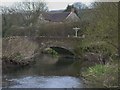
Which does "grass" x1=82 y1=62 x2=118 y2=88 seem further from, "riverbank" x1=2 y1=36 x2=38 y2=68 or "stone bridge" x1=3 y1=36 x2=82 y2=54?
"stone bridge" x1=3 y1=36 x2=82 y2=54

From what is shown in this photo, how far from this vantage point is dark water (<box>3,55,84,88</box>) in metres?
12.0

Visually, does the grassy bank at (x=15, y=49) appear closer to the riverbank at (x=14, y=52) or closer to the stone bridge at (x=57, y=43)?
the riverbank at (x=14, y=52)

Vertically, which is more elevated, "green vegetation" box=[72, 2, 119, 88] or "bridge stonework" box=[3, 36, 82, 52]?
"green vegetation" box=[72, 2, 119, 88]

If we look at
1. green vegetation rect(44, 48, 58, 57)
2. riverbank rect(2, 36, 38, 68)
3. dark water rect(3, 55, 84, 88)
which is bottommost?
green vegetation rect(44, 48, 58, 57)

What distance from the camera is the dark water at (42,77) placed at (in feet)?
39.3

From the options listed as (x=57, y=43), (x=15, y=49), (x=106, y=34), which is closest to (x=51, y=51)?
(x=57, y=43)

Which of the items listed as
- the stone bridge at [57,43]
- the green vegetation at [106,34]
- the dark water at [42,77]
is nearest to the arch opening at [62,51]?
the stone bridge at [57,43]

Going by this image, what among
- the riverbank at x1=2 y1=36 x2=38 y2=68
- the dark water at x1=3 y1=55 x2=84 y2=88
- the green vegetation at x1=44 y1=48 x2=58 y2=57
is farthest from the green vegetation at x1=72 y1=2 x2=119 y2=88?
the green vegetation at x1=44 y1=48 x2=58 y2=57

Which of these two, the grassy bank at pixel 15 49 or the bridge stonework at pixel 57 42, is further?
the bridge stonework at pixel 57 42

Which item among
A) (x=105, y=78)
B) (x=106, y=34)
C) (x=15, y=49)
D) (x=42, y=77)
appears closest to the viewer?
(x=106, y=34)

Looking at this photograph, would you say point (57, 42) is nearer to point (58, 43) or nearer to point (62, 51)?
point (58, 43)

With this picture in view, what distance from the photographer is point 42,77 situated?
13969 mm

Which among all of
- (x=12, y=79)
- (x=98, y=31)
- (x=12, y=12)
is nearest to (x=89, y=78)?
(x=98, y=31)

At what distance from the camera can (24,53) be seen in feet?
Result: 57.9
